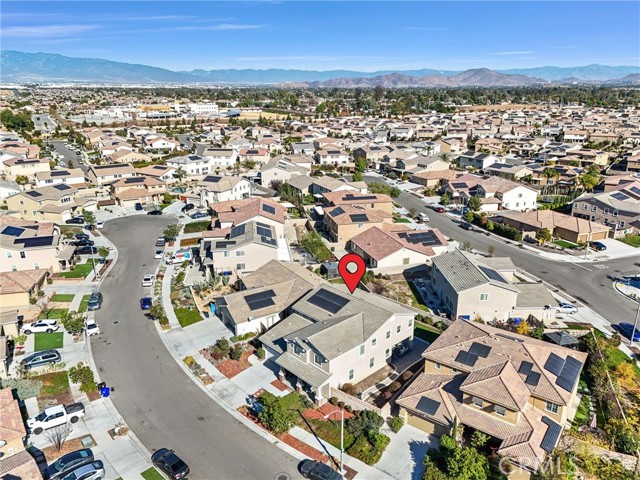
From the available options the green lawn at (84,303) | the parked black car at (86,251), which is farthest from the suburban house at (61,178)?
the green lawn at (84,303)

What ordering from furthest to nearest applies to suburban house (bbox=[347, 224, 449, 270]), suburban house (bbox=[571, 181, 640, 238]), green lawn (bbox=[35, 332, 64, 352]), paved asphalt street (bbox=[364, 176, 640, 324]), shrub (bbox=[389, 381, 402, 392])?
1. suburban house (bbox=[571, 181, 640, 238])
2. suburban house (bbox=[347, 224, 449, 270])
3. paved asphalt street (bbox=[364, 176, 640, 324])
4. green lawn (bbox=[35, 332, 64, 352])
5. shrub (bbox=[389, 381, 402, 392])

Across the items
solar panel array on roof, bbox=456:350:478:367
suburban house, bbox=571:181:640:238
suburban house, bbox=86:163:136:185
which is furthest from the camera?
suburban house, bbox=86:163:136:185

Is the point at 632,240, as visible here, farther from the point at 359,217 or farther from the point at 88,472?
the point at 88,472

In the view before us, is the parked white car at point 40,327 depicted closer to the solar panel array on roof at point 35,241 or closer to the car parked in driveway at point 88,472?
the solar panel array on roof at point 35,241

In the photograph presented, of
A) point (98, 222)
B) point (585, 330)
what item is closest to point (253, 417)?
point (585, 330)

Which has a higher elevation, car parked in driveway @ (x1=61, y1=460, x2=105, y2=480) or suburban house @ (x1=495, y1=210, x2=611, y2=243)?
suburban house @ (x1=495, y1=210, x2=611, y2=243)

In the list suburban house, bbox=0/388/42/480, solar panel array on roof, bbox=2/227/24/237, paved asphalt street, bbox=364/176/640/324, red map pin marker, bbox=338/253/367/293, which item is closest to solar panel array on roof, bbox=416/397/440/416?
red map pin marker, bbox=338/253/367/293

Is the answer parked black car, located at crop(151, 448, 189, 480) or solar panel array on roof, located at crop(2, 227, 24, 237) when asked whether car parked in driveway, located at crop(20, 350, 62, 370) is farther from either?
solar panel array on roof, located at crop(2, 227, 24, 237)
